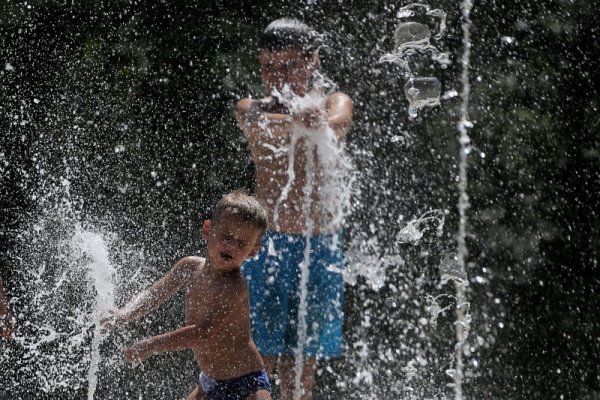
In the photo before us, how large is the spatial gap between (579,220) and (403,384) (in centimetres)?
171

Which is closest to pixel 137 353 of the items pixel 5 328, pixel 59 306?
pixel 5 328

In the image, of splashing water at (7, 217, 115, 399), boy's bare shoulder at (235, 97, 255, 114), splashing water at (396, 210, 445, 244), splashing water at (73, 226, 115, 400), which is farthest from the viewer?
splashing water at (396, 210, 445, 244)

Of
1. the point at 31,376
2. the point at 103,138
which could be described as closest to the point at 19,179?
the point at 103,138

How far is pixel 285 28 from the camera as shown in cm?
→ 318

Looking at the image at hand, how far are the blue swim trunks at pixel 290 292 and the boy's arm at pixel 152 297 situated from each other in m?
0.29

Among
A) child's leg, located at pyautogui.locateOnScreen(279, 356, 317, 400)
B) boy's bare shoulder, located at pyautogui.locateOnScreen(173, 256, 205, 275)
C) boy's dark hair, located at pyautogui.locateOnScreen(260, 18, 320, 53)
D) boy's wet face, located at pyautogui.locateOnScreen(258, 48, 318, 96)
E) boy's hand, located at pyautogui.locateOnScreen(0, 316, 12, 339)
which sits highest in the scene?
boy's dark hair, located at pyautogui.locateOnScreen(260, 18, 320, 53)

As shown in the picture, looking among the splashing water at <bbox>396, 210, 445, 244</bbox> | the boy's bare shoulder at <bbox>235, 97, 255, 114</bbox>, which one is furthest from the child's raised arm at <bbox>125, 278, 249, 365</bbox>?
the splashing water at <bbox>396, 210, 445, 244</bbox>

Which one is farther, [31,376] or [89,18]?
[89,18]

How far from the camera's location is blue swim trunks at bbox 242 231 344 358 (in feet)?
9.95

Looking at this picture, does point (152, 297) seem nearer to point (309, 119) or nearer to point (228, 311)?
point (228, 311)

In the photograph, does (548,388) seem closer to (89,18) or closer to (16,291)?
(16,291)

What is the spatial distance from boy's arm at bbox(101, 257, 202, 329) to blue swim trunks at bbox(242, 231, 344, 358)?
289mm

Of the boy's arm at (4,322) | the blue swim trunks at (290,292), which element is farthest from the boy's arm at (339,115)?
the boy's arm at (4,322)

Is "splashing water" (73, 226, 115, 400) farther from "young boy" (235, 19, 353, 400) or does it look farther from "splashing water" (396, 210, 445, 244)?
"splashing water" (396, 210, 445, 244)
